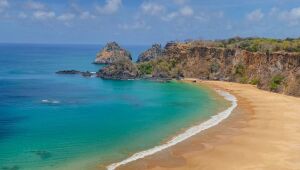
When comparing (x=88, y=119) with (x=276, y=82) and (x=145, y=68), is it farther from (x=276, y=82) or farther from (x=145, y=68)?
(x=145, y=68)

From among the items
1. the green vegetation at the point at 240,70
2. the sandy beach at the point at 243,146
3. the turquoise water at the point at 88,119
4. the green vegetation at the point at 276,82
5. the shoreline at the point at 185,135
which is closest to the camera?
the sandy beach at the point at 243,146

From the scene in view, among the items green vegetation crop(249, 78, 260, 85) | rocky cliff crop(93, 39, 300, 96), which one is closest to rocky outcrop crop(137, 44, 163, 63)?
rocky cliff crop(93, 39, 300, 96)

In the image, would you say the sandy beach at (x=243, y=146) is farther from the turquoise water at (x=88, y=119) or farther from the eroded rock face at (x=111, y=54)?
the eroded rock face at (x=111, y=54)

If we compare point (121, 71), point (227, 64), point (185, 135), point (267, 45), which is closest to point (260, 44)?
point (267, 45)

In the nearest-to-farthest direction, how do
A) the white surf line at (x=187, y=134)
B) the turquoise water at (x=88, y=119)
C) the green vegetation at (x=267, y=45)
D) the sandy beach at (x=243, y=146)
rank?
the sandy beach at (x=243, y=146)
the white surf line at (x=187, y=134)
the turquoise water at (x=88, y=119)
the green vegetation at (x=267, y=45)

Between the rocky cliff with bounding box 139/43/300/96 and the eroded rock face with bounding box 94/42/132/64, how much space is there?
3874cm

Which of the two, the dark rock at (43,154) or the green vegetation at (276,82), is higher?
the green vegetation at (276,82)

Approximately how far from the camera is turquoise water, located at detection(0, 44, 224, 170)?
38.0 m

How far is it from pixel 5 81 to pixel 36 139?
59.9m

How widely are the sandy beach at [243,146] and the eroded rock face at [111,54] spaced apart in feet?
320

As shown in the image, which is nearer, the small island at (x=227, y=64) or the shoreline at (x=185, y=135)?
the shoreline at (x=185, y=135)

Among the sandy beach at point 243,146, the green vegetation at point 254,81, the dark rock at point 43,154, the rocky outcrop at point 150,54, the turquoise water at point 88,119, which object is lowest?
the sandy beach at point 243,146

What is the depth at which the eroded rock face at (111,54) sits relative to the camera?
514 feet

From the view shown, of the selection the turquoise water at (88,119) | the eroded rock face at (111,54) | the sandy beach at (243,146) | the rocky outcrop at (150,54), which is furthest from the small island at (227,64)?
the eroded rock face at (111,54)
